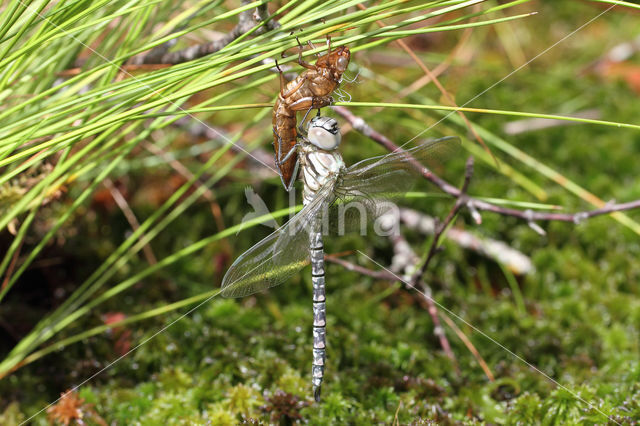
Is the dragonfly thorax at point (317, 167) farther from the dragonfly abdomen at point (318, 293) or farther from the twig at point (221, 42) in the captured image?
the twig at point (221, 42)

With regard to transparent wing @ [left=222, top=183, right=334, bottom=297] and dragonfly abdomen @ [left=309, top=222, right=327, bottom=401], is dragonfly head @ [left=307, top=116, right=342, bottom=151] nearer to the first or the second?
transparent wing @ [left=222, top=183, right=334, bottom=297]

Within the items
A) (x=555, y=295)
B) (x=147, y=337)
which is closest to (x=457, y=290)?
(x=555, y=295)

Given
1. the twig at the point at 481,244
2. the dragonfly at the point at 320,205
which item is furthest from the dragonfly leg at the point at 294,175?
the twig at the point at 481,244

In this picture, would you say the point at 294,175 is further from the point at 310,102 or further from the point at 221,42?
the point at 221,42

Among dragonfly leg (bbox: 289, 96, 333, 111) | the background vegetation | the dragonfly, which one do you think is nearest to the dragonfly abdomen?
the dragonfly

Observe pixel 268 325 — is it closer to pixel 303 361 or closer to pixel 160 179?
pixel 303 361

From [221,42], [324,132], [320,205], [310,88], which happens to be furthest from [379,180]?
[221,42]
